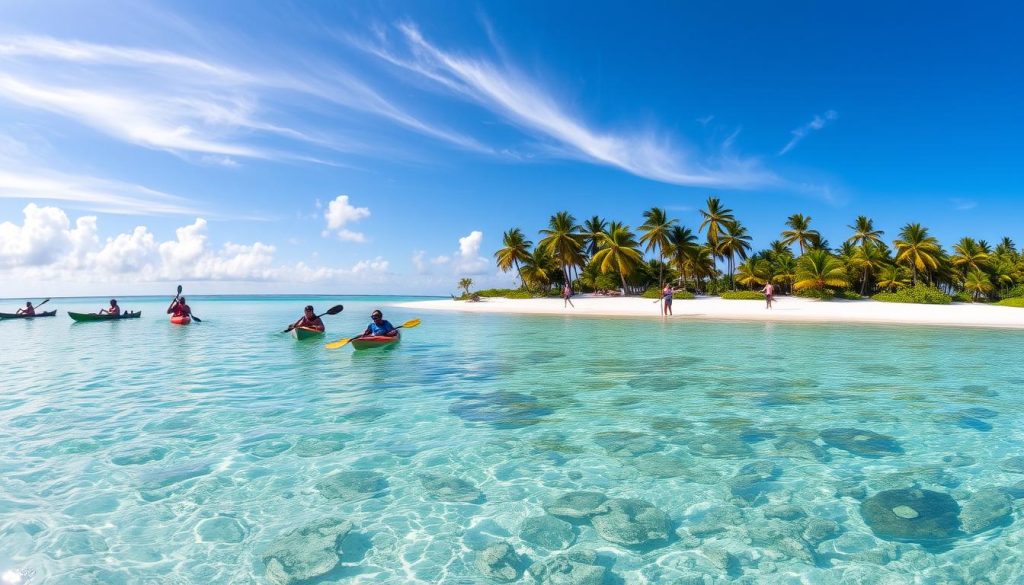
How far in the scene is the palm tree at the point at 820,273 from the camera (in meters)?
48.2

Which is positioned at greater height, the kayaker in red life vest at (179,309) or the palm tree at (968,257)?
the palm tree at (968,257)

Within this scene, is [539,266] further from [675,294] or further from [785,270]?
[785,270]

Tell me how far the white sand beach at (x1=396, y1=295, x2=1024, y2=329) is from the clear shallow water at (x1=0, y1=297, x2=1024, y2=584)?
20.4 meters

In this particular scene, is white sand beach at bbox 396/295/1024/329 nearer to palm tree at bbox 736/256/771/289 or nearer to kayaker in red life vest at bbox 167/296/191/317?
palm tree at bbox 736/256/771/289

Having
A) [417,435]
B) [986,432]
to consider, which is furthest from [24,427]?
[986,432]

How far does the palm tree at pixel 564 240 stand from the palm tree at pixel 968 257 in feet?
→ 146

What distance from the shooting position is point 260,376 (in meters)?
14.0

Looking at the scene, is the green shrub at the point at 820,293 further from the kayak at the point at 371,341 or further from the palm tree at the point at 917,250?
the kayak at the point at 371,341

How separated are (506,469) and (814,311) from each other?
135ft

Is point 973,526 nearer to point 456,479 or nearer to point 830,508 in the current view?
point 830,508

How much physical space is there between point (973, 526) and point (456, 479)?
18.0 feet

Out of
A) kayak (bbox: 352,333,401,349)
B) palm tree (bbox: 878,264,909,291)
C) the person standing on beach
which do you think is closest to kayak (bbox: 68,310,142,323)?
kayak (bbox: 352,333,401,349)

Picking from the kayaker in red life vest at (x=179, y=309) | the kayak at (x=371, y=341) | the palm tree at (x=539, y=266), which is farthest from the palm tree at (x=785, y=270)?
the kayaker in red life vest at (x=179, y=309)

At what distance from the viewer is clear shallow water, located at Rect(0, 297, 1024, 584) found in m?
4.60
